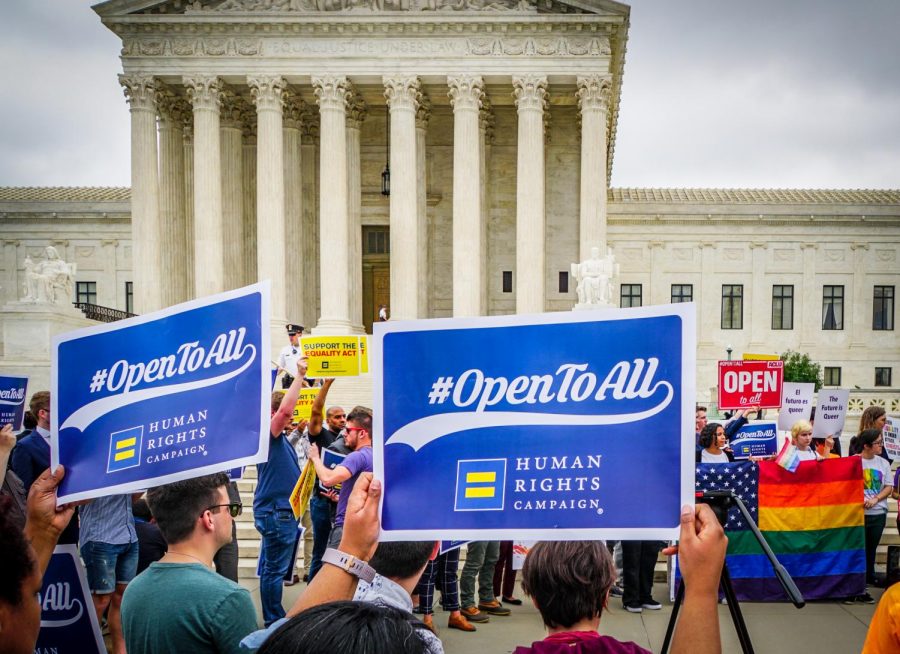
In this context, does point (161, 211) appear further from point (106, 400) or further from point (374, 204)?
point (106, 400)

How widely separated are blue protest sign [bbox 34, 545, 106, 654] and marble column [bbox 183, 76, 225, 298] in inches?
1092

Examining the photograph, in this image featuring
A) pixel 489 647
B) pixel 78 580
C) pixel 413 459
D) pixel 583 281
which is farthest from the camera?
pixel 583 281

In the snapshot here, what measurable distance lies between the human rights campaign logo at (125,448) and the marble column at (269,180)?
26.8 m

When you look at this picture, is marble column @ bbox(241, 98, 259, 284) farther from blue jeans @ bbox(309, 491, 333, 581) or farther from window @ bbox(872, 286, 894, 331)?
window @ bbox(872, 286, 894, 331)

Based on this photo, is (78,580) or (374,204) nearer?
(78,580)

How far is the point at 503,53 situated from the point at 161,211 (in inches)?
586

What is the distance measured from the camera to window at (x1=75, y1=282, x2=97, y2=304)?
42188mm

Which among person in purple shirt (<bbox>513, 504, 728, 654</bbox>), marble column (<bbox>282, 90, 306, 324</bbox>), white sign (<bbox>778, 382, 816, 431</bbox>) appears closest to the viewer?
person in purple shirt (<bbox>513, 504, 728, 654</bbox>)

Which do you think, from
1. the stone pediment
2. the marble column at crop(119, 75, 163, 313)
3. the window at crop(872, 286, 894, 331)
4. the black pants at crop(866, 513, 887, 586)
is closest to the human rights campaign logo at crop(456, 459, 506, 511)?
the black pants at crop(866, 513, 887, 586)

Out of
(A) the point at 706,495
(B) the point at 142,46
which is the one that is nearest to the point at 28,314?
(B) the point at 142,46

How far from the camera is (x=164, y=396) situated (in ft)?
12.4

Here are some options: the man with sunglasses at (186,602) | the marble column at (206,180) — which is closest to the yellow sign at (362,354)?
the man with sunglasses at (186,602)

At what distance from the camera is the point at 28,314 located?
25.6m

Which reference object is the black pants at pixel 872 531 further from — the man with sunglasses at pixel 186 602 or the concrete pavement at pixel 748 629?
the man with sunglasses at pixel 186 602
